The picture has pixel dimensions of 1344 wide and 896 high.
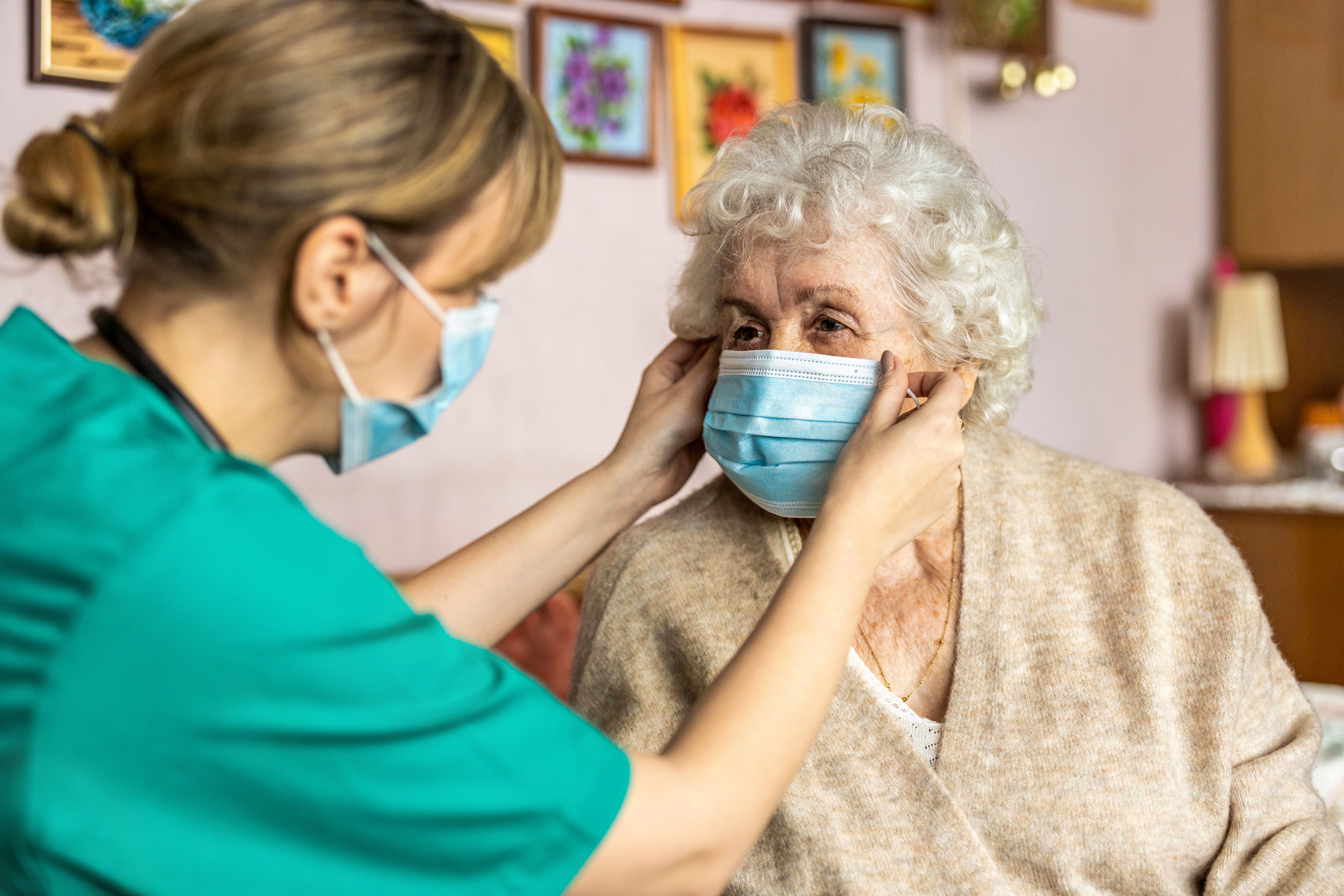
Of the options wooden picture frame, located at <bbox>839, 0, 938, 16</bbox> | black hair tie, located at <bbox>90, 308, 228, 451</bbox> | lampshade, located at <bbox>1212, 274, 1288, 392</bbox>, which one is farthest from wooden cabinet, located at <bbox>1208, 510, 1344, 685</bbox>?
black hair tie, located at <bbox>90, 308, 228, 451</bbox>

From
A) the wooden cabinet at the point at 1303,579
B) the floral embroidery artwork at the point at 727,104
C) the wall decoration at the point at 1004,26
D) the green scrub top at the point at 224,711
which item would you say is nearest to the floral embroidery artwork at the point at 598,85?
the floral embroidery artwork at the point at 727,104

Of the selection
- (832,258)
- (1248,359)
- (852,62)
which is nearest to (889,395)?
(832,258)

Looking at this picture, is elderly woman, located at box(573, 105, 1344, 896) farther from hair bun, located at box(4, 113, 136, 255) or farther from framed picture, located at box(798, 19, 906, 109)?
framed picture, located at box(798, 19, 906, 109)

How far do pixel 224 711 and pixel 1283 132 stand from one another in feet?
12.8

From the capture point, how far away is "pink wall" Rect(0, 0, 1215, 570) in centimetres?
237

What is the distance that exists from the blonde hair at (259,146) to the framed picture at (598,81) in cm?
166

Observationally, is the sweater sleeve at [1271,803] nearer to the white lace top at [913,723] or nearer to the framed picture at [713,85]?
the white lace top at [913,723]

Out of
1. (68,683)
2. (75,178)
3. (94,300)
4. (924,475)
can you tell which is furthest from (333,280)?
(94,300)

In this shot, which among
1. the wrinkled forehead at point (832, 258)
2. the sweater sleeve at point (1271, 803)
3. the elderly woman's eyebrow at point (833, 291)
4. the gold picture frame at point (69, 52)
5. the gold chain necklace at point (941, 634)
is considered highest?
the gold picture frame at point (69, 52)

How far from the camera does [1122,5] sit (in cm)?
366

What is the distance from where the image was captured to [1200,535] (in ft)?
4.75

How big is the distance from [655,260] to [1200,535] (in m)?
1.55

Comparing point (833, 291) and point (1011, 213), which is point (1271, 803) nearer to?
point (833, 291)

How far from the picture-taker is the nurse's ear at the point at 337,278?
89 centimetres
